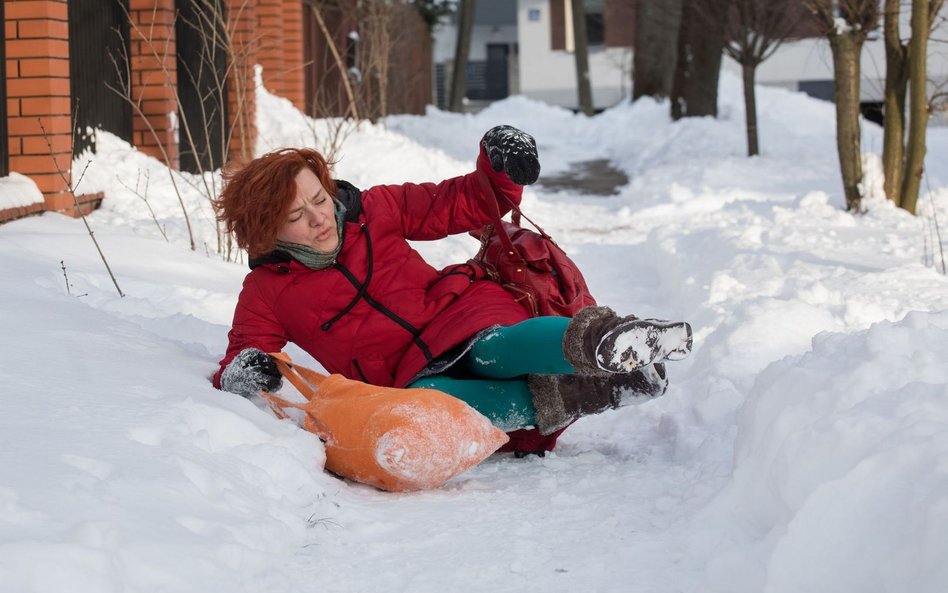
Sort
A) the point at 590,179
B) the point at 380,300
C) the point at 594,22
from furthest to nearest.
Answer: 1. the point at 594,22
2. the point at 590,179
3. the point at 380,300

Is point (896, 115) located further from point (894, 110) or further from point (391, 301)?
point (391, 301)

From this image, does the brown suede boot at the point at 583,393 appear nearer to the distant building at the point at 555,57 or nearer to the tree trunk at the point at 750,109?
the tree trunk at the point at 750,109

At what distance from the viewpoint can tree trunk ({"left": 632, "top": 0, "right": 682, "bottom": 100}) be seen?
22406mm

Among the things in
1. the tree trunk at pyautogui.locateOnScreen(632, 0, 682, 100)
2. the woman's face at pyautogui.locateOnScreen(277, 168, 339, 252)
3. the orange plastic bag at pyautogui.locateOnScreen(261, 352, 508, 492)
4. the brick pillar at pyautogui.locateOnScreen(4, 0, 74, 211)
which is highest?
the tree trunk at pyautogui.locateOnScreen(632, 0, 682, 100)

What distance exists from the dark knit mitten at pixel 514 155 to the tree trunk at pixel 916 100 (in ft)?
19.3

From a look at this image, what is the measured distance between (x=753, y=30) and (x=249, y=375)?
1320 centimetres

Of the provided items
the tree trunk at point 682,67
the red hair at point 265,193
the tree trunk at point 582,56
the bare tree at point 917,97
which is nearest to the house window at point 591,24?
the tree trunk at point 582,56

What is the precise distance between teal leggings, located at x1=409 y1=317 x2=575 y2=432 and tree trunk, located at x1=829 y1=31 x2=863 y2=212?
22.5ft

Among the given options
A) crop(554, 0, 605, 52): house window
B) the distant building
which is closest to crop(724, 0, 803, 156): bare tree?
the distant building

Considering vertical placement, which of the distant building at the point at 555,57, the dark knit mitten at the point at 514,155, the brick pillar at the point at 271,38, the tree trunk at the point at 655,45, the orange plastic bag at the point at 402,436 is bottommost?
the orange plastic bag at the point at 402,436

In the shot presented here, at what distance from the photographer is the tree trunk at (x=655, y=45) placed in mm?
22406

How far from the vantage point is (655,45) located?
24.0 metres

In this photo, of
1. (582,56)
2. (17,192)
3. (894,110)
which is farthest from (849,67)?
(582,56)

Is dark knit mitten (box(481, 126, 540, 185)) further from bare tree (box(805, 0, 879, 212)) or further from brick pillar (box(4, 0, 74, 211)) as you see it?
bare tree (box(805, 0, 879, 212))
